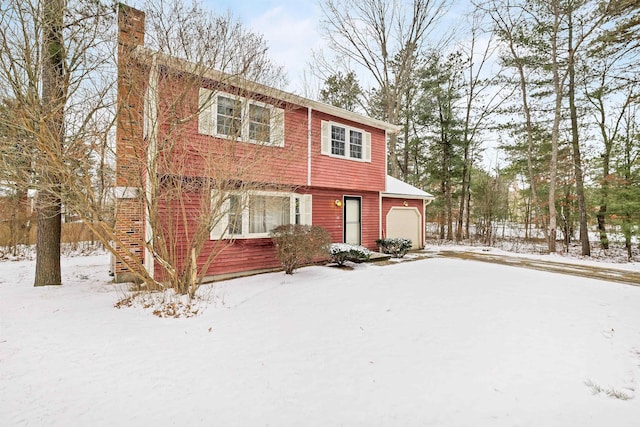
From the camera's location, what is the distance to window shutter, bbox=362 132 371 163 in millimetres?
11195

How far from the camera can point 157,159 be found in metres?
5.41

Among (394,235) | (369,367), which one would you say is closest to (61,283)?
(369,367)

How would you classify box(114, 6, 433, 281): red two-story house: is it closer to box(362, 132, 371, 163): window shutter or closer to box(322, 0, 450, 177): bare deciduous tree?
box(362, 132, 371, 163): window shutter

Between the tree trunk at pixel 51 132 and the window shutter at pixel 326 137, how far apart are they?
21.7 ft

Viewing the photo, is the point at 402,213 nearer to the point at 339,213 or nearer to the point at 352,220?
the point at 352,220

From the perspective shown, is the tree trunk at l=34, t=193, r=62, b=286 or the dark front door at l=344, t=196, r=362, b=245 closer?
the tree trunk at l=34, t=193, r=62, b=286

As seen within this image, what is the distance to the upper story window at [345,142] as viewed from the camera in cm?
990

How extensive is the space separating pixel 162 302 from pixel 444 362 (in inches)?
189

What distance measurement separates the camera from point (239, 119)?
21.2 feet

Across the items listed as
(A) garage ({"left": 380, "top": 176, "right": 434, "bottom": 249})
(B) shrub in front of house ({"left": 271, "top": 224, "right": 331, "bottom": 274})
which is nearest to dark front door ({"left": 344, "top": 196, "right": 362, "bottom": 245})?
(A) garage ({"left": 380, "top": 176, "right": 434, "bottom": 249})

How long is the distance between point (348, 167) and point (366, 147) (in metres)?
1.41

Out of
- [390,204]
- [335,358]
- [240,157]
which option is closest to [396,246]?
[390,204]

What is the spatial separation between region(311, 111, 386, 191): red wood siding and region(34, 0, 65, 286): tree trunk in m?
6.21

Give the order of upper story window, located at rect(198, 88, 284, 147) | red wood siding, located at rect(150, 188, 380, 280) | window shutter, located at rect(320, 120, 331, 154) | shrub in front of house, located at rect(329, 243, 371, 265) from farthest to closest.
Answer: window shutter, located at rect(320, 120, 331, 154)
shrub in front of house, located at rect(329, 243, 371, 265)
red wood siding, located at rect(150, 188, 380, 280)
upper story window, located at rect(198, 88, 284, 147)
